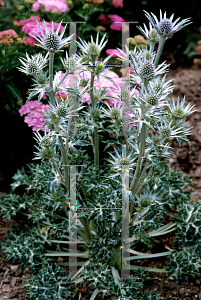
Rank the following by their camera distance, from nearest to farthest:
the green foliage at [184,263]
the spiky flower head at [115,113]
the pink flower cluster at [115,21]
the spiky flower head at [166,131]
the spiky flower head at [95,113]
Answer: the spiky flower head at [166,131] < the spiky flower head at [115,113] < the spiky flower head at [95,113] < the green foliage at [184,263] < the pink flower cluster at [115,21]

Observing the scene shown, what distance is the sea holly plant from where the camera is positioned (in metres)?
1.85

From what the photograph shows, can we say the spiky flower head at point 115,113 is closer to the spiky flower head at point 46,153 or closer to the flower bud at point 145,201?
the spiky flower head at point 46,153

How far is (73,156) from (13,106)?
0.83m

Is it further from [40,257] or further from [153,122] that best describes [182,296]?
[153,122]

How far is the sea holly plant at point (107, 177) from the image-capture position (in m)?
1.85

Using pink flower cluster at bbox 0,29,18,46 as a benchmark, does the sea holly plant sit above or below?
below

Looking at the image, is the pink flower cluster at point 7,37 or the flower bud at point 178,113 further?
the pink flower cluster at point 7,37

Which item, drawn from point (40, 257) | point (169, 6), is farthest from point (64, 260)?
point (169, 6)

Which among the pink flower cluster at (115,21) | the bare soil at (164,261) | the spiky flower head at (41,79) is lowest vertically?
the bare soil at (164,261)

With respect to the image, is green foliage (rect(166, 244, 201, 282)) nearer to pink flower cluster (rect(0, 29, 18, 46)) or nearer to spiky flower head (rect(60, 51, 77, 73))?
spiky flower head (rect(60, 51, 77, 73))

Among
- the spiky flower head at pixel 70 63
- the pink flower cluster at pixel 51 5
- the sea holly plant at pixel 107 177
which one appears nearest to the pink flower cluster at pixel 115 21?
the pink flower cluster at pixel 51 5

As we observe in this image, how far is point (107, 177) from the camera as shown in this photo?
2.16 m

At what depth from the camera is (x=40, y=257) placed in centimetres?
255

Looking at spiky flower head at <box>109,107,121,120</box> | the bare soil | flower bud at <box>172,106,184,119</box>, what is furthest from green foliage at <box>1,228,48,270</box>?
flower bud at <box>172,106,184,119</box>
